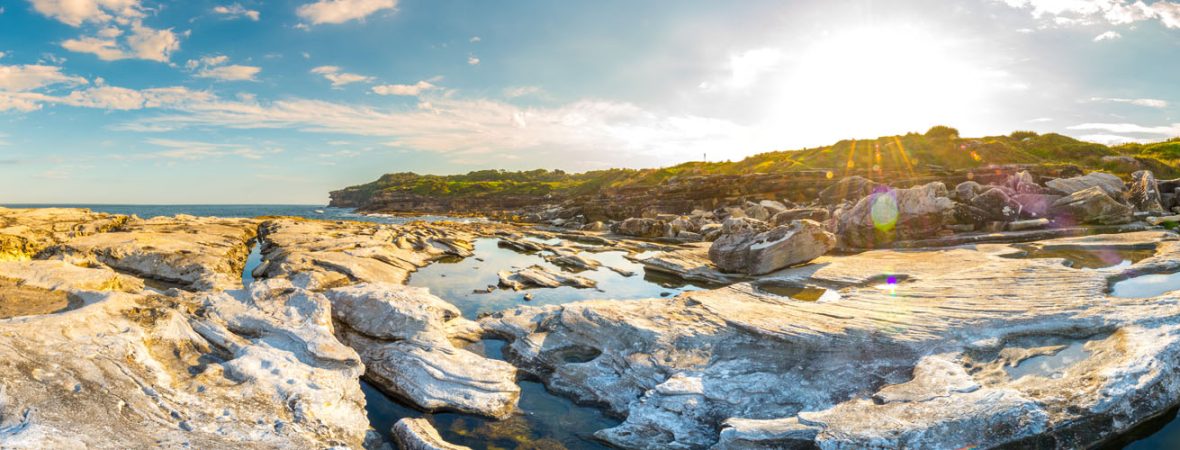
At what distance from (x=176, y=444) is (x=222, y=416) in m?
1.04

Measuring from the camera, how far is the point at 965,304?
14305 mm

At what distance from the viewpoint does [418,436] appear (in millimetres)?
10000

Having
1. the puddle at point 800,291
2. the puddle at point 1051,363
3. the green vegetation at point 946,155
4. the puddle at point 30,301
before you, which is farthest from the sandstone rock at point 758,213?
the puddle at point 30,301

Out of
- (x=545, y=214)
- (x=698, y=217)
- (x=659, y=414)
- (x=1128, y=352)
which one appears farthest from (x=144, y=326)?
(x=545, y=214)

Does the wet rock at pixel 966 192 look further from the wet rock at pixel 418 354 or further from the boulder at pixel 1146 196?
the wet rock at pixel 418 354

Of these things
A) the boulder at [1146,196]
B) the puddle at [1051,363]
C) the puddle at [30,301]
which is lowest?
the puddle at [1051,363]

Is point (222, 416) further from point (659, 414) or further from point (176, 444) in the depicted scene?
point (659, 414)

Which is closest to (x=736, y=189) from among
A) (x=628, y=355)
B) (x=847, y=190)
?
(x=847, y=190)

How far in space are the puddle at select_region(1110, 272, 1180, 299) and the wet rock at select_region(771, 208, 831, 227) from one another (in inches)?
919

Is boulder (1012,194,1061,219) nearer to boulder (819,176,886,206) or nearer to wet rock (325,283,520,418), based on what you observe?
boulder (819,176,886,206)

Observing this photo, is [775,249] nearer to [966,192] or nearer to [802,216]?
[802,216]

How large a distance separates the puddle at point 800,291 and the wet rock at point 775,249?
2895 millimetres

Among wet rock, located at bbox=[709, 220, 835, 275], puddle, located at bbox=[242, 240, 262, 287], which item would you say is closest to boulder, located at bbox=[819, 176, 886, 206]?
wet rock, located at bbox=[709, 220, 835, 275]

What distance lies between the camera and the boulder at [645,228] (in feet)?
159
